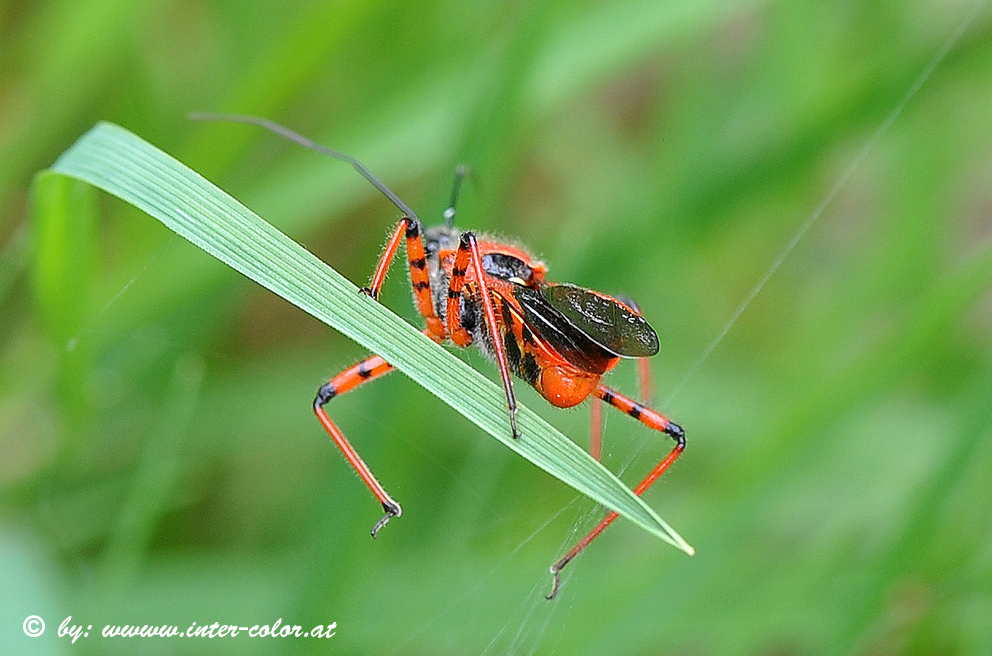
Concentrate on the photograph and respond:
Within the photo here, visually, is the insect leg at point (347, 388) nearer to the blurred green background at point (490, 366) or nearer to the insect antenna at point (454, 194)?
the blurred green background at point (490, 366)

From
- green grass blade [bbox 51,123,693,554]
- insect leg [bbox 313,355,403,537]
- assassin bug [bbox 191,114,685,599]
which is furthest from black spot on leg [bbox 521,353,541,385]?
green grass blade [bbox 51,123,693,554]

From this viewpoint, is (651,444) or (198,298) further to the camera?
(198,298)

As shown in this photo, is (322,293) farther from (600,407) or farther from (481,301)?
(600,407)

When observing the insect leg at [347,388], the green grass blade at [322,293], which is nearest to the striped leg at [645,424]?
the insect leg at [347,388]

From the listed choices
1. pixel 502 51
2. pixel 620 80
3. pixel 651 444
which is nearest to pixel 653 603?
pixel 651 444

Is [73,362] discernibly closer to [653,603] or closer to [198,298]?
[198,298]

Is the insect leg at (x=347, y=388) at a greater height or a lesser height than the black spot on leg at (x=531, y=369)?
lesser
